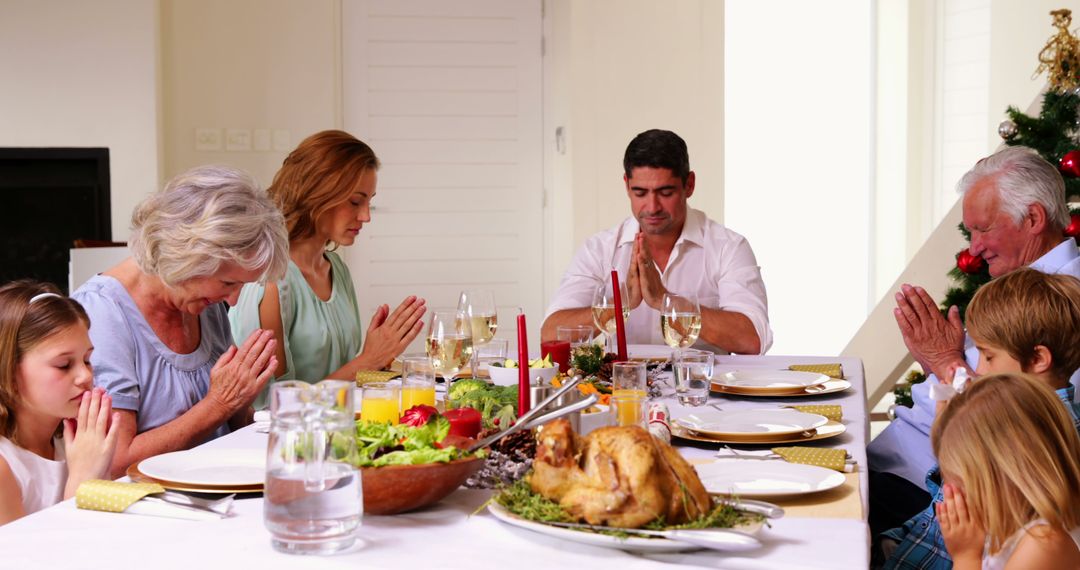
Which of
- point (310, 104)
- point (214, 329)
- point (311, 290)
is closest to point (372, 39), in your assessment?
point (310, 104)

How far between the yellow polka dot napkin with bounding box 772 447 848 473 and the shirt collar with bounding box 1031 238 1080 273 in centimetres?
130

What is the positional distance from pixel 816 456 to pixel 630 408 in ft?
0.95

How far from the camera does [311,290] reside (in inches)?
119

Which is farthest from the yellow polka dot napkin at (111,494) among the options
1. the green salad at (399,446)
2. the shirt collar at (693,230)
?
the shirt collar at (693,230)

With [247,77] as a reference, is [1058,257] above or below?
below

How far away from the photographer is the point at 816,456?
1.68 metres

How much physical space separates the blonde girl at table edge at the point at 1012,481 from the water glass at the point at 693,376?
59 cm

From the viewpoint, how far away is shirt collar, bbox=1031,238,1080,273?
2709mm

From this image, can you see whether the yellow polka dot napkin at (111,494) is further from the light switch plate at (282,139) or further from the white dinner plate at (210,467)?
the light switch plate at (282,139)

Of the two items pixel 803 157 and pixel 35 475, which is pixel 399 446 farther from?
pixel 803 157

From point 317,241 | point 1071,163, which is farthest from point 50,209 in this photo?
point 1071,163

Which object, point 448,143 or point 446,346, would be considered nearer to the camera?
point 446,346

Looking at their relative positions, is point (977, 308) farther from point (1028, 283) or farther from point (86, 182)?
point (86, 182)

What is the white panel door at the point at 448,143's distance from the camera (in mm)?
5844
